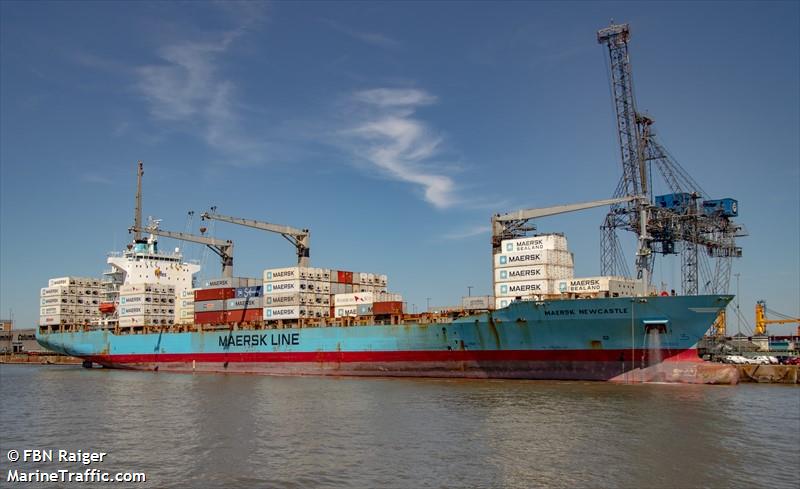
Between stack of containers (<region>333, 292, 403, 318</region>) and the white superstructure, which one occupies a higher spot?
the white superstructure

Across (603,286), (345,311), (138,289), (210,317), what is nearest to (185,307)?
(138,289)

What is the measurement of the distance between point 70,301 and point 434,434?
212 feet

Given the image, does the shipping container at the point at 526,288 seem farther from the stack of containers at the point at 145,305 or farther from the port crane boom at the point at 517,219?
the stack of containers at the point at 145,305

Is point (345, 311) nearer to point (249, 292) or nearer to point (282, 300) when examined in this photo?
point (282, 300)

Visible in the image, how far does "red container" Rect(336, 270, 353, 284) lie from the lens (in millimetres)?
57250

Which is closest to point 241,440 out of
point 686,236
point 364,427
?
point 364,427

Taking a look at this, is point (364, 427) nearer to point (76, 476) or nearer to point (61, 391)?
point (76, 476)

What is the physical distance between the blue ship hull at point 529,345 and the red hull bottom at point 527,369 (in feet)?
0.20

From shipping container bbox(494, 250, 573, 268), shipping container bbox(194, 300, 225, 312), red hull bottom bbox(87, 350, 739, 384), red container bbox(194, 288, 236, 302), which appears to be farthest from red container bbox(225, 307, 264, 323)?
shipping container bbox(494, 250, 573, 268)

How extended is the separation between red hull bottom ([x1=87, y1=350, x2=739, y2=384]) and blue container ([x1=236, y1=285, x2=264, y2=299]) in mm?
6118

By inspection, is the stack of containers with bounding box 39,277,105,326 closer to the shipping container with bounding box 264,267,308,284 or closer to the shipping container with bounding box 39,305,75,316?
the shipping container with bounding box 39,305,75,316

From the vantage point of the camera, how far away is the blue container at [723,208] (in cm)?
6031

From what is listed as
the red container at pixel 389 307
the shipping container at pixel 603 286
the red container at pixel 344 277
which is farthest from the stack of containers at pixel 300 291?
the shipping container at pixel 603 286

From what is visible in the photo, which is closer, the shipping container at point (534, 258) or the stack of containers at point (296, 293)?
the shipping container at point (534, 258)
